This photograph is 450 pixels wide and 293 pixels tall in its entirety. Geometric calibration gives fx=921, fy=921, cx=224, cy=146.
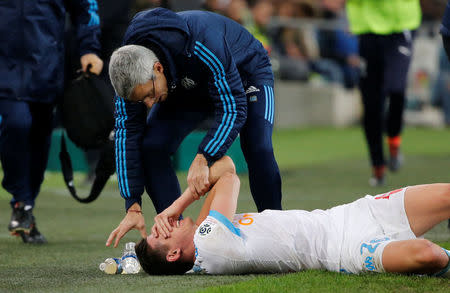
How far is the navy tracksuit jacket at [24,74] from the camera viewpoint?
6160 millimetres

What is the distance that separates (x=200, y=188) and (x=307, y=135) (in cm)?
1135

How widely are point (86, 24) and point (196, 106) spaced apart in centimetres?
159

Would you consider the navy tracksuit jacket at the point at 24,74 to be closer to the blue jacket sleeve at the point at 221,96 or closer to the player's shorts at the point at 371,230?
the blue jacket sleeve at the point at 221,96

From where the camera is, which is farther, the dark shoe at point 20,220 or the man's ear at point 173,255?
the dark shoe at point 20,220

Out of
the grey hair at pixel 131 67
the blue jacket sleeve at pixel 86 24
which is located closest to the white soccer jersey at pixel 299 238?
the grey hair at pixel 131 67

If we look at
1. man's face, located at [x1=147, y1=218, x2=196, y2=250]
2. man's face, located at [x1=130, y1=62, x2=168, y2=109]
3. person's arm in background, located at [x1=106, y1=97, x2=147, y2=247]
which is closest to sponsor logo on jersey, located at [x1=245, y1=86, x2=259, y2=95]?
person's arm in background, located at [x1=106, y1=97, x2=147, y2=247]

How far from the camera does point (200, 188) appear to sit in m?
4.75

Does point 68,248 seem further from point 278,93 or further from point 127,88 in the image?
point 278,93

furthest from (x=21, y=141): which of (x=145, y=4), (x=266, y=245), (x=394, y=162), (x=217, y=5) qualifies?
(x=217, y=5)

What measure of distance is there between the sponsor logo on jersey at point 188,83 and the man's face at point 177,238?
2.61ft

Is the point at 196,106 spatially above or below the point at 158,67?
below

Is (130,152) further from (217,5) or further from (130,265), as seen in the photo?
(217,5)

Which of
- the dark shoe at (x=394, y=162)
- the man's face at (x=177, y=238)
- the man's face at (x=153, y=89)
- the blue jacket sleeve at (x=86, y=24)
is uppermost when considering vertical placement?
the man's face at (x=153, y=89)

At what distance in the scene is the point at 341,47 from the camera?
18.6m
